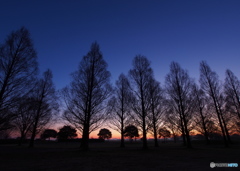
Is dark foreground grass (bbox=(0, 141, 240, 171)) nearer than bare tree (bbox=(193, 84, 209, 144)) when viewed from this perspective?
Yes

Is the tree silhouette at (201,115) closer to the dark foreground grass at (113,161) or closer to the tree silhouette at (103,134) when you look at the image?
the dark foreground grass at (113,161)

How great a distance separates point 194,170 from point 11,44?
14490mm

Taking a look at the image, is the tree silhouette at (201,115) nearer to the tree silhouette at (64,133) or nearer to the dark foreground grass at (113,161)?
the dark foreground grass at (113,161)

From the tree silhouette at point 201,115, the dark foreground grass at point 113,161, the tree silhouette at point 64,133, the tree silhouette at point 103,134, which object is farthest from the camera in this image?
the tree silhouette at point 103,134

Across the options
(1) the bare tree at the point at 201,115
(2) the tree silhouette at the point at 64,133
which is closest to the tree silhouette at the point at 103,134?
(2) the tree silhouette at the point at 64,133

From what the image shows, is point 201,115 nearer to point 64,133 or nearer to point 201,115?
point 201,115

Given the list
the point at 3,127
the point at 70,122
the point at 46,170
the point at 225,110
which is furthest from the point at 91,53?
the point at 225,110

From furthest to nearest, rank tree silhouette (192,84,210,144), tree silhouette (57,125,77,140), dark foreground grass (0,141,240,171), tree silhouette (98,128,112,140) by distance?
tree silhouette (98,128,112,140), tree silhouette (57,125,77,140), tree silhouette (192,84,210,144), dark foreground grass (0,141,240,171)

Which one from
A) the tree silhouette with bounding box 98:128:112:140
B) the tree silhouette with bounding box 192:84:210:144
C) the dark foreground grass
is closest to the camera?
the dark foreground grass

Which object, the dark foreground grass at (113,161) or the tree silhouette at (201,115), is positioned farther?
the tree silhouette at (201,115)

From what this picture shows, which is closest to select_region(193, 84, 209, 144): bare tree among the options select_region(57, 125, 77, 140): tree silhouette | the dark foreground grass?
the dark foreground grass

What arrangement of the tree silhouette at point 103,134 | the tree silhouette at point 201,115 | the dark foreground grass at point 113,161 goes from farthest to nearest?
the tree silhouette at point 103,134
the tree silhouette at point 201,115
the dark foreground grass at point 113,161

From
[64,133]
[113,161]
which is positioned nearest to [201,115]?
[113,161]

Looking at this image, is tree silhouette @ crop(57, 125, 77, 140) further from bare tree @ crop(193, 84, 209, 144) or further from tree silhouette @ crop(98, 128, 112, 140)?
bare tree @ crop(193, 84, 209, 144)
